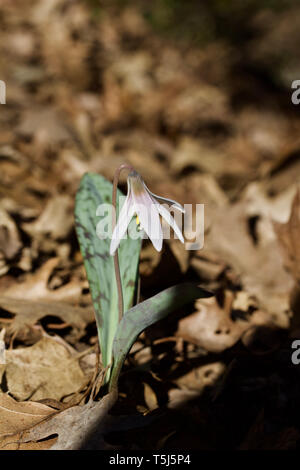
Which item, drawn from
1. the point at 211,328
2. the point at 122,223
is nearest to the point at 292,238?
the point at 211,328

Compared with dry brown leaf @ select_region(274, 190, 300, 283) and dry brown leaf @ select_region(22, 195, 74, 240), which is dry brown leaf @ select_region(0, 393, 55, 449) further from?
dry brown leaf @ select_region(274, 190, 300, 283)

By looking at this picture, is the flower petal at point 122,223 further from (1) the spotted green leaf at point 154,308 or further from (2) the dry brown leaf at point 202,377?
(2) the dry brown leaf at point 202,377

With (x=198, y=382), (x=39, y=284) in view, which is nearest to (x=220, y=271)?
(x=198, y=382)

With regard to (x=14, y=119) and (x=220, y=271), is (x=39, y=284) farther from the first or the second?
(x=14, y=119)

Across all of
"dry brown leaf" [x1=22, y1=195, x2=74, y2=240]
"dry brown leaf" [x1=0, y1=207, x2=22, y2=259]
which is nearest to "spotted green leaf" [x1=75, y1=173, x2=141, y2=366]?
"dry brown leaf" [x1=0, y1=207, x2=22, y2=259]

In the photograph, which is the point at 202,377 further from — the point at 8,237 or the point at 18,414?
the point at 8,237

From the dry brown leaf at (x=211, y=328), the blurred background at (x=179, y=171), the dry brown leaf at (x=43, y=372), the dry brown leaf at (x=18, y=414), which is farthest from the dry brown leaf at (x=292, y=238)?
the dry brown leaf at (x=18, y=414)
